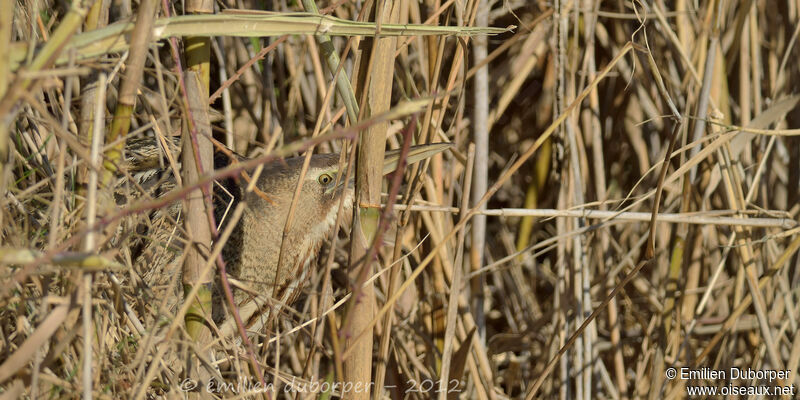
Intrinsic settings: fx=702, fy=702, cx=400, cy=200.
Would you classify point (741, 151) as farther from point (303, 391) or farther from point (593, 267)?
point (303, 391)

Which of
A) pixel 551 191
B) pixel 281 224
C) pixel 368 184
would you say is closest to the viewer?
pixel 368 184

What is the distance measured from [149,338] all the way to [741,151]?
53.2 inches

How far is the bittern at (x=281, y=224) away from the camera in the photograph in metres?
1.40

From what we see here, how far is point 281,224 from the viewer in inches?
58.0

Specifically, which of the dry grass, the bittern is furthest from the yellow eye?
the dry grass

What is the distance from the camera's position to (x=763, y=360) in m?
1.54

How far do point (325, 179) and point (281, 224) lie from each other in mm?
139

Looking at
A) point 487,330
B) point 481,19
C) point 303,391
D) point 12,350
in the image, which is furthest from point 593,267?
point 12,350

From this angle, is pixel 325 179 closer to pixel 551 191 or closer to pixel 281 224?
pixel 281 224

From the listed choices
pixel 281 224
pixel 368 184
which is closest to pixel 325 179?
pixel 281 224

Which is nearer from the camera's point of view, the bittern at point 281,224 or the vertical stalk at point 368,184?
the vertical stalk at point 368,184

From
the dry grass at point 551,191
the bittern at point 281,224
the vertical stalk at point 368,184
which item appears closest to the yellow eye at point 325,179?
the bittern at point 281,224

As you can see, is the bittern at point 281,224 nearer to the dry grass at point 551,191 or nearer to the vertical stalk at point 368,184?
the dry grass at point 551,191

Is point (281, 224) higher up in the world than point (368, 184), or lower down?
lower down
